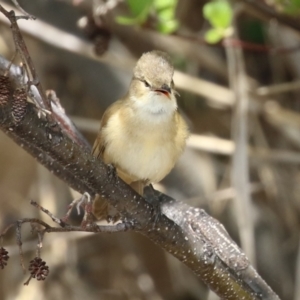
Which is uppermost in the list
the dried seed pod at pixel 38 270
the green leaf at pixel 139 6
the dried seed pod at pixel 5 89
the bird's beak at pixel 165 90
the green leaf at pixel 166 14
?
the green leaf at pixel 166 14

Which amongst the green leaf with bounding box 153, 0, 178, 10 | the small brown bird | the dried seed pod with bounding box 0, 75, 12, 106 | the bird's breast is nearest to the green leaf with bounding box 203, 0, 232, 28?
the green leaf with bounding box 153, 0, 178, 10

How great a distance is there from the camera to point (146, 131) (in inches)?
79.0

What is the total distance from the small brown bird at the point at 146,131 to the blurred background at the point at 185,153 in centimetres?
85

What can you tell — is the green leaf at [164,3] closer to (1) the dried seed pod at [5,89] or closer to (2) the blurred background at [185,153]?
(2) the blurred background at [185,153]

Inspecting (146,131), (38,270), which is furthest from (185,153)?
(38,270)

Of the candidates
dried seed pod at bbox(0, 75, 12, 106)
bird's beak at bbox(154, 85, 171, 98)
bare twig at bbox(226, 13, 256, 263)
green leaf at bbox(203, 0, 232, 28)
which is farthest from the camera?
bare twig at bbox(226, 13, 256, 263)

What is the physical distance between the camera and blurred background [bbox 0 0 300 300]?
3062 mm

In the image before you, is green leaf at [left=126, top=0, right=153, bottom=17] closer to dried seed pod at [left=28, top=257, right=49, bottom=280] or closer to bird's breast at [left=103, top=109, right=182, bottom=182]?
bird's breast at [left=103, top=109, right=182, bottom=182]

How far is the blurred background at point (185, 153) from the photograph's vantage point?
3.06 metres

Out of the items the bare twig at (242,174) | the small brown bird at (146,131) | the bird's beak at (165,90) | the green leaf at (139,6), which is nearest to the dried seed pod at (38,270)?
the small brown bird at (146,131)

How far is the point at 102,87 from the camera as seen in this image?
324 centimetres

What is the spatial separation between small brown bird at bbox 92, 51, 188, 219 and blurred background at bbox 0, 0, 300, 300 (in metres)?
0.85

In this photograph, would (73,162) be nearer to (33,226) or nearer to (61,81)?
(33,226)

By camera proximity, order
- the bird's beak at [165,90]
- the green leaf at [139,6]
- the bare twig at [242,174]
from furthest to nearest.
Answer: the bare twig at [242,174], the green leaf at [139,6], the bird's beak at [165,90]
